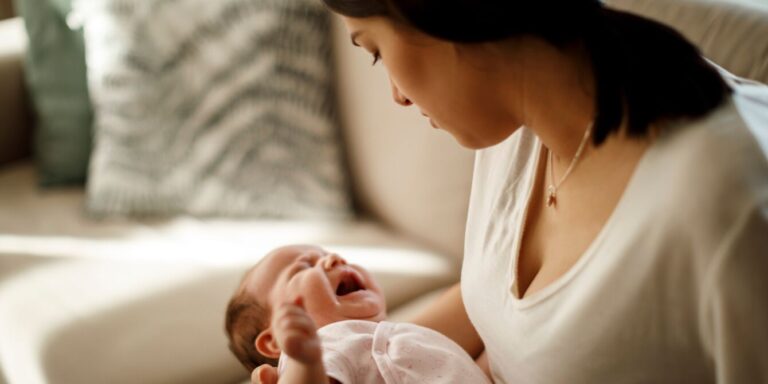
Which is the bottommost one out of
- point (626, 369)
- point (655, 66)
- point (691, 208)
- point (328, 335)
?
point (328, 335)

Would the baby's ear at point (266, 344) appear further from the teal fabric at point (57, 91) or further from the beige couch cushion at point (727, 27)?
the teal fabric at point (57, 91)

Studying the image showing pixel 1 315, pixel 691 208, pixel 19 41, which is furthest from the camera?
pixel 19 41

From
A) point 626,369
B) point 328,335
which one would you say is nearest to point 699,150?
point 626,369

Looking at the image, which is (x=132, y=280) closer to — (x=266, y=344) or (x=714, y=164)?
(x=266, y=344)

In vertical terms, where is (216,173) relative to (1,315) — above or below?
above

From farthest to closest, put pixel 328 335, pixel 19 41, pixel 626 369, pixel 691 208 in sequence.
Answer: pixel 19 41 → pixel 328 335 → pixel 626 369 → pixel 691 208

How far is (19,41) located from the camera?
85.3 inches

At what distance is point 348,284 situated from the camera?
4.40 ft

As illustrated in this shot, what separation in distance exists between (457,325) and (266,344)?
30cm

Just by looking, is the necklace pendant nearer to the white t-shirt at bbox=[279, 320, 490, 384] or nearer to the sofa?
the white t-shirt at bbox=[279, 320, 490, 384]

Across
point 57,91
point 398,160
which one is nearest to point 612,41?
Answer: point 398,160

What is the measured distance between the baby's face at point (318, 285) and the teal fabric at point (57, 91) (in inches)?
37.6

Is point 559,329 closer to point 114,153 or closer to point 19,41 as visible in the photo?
point 114,153

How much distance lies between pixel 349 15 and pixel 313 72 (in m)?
1.02
